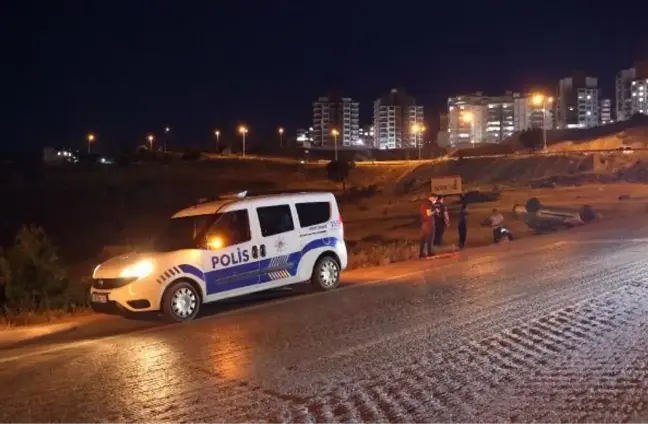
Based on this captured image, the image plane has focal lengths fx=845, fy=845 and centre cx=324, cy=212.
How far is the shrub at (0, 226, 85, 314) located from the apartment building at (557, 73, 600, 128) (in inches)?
6734

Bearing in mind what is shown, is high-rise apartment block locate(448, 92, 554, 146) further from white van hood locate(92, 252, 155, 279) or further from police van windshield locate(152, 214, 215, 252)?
white van hood locate(92, 252, 155, 279)

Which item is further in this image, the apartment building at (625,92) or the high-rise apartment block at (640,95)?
the apartment building at (625,92)

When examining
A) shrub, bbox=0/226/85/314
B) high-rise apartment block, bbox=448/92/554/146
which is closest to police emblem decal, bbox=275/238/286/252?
shrub, bbox=0/226/85/314

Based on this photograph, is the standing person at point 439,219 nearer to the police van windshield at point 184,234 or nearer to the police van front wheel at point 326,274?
the police van front wheel at point 326,274

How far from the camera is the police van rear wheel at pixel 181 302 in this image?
1279cm

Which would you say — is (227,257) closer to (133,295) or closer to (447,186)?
(133,295)

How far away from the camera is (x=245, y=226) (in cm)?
1390

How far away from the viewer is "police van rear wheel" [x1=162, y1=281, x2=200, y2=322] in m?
12.8

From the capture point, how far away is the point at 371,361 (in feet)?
30.5

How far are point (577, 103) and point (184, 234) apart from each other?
598 ft

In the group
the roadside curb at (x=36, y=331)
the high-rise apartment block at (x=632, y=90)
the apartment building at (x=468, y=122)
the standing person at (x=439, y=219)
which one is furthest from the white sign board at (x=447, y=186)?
the high-rise apartment block at (x=632, y=90)

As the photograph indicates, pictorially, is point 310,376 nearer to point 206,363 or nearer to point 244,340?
point 206,363

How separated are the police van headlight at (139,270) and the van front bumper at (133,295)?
0.08 metres

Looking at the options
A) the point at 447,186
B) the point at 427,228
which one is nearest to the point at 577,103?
the point at 447,186
